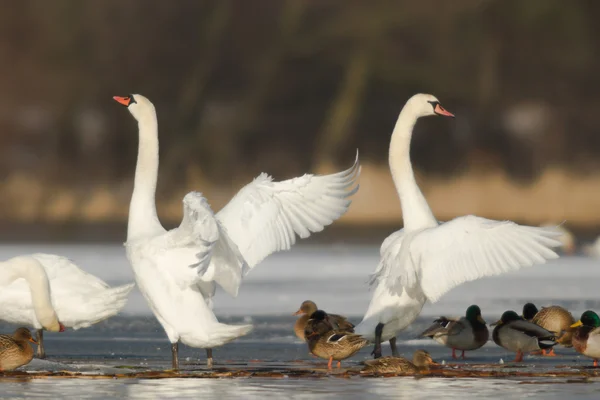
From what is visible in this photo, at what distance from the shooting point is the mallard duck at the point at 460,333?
394 inches

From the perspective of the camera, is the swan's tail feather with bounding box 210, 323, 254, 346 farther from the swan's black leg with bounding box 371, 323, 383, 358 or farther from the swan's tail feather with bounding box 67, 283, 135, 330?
the swan's tail feather with bounding box 67, 283, 135, 330

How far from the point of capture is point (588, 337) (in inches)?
370

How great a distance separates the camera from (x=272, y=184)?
33.2ft

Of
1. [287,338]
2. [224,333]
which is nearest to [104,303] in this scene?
[224,333]

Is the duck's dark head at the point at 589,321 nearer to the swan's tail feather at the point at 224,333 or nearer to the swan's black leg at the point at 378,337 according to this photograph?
the swan's black leg at the point at 378,337

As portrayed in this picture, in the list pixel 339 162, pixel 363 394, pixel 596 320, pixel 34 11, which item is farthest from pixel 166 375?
pixel 34 11

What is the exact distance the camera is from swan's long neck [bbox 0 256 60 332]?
9547 millimetres

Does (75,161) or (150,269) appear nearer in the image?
(150,269)

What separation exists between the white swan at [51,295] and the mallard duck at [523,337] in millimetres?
2766

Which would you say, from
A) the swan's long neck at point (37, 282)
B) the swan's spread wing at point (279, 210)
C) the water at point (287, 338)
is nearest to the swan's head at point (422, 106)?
the swan's spread wing at point (279, 210)

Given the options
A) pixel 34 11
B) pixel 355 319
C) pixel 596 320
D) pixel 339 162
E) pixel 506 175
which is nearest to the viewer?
pixel 596 320

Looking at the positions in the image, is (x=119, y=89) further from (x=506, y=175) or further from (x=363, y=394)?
(x=363, y=394)

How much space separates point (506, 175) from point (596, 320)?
16.5 meters

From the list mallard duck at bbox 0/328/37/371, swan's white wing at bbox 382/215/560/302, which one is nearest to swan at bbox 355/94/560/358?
swan's white wing at bbox 382/215/560/302
